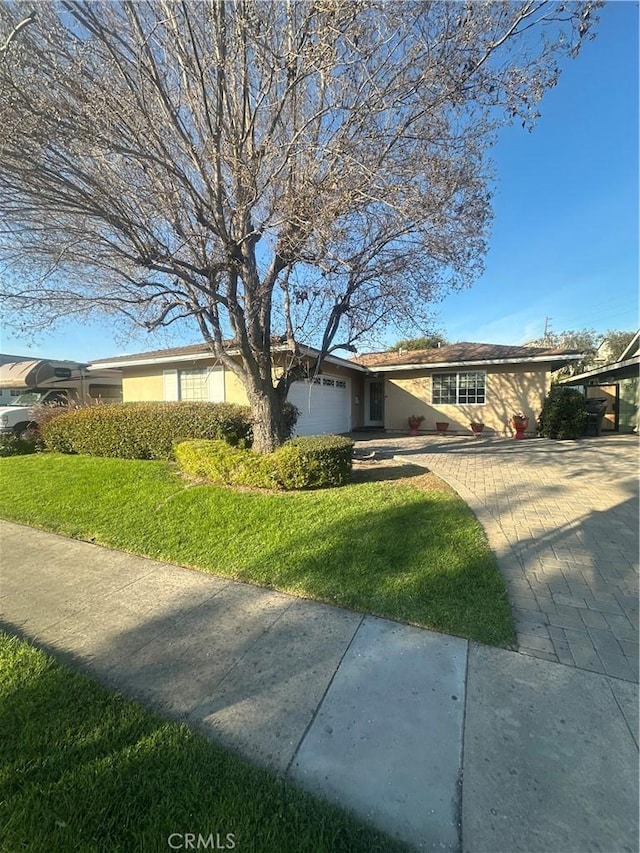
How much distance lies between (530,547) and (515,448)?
7844mm

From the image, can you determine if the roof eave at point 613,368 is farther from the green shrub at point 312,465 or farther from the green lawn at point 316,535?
the green shrub at point 312,465

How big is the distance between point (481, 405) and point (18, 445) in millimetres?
15659

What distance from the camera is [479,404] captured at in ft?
48.9

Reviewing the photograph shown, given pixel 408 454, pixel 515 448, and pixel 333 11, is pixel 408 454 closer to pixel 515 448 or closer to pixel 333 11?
pixel 515 448

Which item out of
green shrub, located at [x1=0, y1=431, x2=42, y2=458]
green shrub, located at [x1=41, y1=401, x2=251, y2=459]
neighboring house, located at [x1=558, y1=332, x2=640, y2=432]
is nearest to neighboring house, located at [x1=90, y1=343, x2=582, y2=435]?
neighboring house, located at [x1=558, y1=332, x2=640, y2=432]

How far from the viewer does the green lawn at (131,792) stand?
1438mm

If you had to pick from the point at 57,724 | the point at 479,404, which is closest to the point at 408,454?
the point at 479,404

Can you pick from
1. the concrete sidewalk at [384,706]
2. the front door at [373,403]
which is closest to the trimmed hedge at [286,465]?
the concrete sidewalk at [384,706]

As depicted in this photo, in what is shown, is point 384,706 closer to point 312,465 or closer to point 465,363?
point 312,465

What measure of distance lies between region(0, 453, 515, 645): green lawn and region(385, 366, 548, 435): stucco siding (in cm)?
934

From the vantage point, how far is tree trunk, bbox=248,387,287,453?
6992 mm

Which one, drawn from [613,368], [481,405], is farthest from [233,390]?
[613,368]
